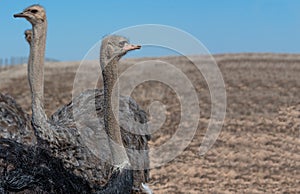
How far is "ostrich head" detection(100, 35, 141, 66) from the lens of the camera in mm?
4762

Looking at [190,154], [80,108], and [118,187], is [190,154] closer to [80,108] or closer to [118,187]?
[80,108]

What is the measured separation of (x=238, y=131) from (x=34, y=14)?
30.0 ft

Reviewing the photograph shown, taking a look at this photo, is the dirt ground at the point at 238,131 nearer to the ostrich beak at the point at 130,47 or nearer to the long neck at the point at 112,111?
the long neck at the point at 112,111

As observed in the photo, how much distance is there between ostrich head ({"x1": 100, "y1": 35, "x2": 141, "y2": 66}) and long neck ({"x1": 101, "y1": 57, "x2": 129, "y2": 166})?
4 centimetres

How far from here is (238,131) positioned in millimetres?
13789

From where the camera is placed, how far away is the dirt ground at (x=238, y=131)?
9727mm

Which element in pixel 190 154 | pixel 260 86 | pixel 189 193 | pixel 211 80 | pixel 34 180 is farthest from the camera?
pixel 211 80

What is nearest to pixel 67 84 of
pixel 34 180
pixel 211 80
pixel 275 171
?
pixel 211 80

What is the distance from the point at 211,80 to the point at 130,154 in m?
15.8

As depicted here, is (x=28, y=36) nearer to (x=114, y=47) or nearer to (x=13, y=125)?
(x=13, y=125)

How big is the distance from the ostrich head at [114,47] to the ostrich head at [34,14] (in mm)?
990

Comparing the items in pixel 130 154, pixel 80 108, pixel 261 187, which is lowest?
pixel 261 187

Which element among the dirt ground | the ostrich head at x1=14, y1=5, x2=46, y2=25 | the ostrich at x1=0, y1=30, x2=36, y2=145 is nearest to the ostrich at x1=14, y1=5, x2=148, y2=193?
the ostrich head at x1=14, y1=5, x2=46, y2=25

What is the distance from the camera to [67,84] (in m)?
22.4
